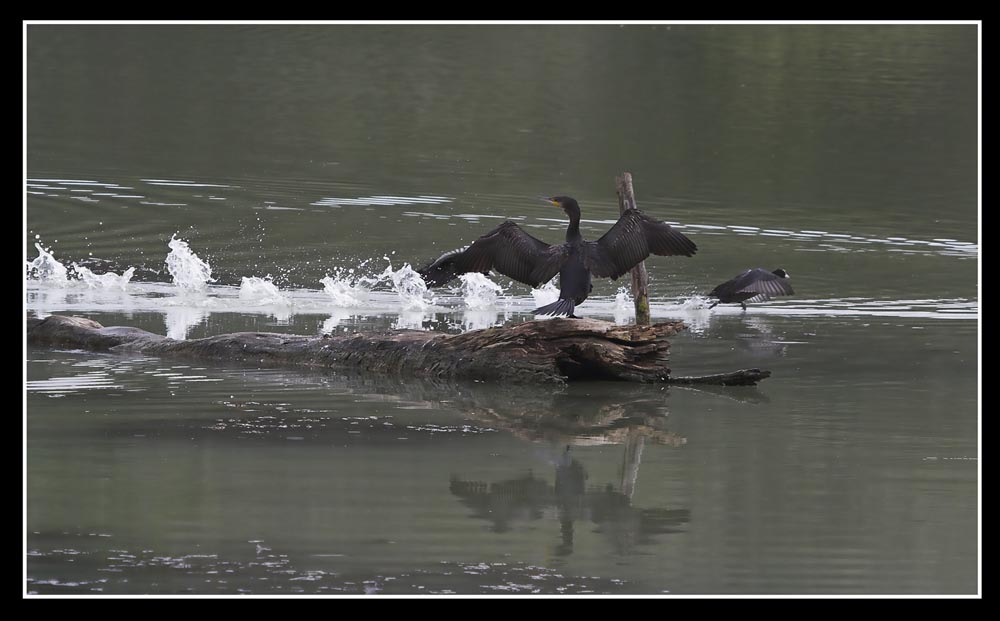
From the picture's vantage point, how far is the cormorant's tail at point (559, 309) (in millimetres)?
10250

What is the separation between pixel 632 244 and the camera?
10516 millimetres

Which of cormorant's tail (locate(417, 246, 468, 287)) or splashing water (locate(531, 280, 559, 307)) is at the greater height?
cormorant's tail (locate(417, 246, 468, 287))

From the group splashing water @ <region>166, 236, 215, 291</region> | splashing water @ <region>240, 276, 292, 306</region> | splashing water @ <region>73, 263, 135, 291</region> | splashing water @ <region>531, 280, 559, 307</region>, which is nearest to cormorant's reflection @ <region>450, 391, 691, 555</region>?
splashing water @ <region>531, 280, 559, 307</region>

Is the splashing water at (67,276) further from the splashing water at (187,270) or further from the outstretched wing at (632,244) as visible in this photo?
the outstretched wing at (632,244)

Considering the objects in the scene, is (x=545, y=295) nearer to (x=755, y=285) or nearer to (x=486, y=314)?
(x=486, y=314)

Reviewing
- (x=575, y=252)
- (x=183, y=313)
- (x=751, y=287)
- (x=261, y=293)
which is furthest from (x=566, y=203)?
(x=261, y=293)

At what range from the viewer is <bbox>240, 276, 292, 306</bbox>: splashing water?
48.1 ft

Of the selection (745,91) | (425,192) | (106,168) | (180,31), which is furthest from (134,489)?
(180,31)

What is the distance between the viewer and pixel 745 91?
32.5 m

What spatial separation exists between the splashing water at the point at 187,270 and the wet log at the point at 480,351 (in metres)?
3.65

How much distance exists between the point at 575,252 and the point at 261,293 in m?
5.11

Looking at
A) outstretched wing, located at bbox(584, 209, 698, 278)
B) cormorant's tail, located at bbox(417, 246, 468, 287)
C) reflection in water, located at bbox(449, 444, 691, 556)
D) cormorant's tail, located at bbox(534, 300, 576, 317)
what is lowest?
reflection in water, located at bbox(449, 444, 691, 556)

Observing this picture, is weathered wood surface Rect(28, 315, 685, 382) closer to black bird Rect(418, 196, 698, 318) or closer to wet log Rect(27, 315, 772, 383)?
wet log Rect(27, 315, 772, 383)

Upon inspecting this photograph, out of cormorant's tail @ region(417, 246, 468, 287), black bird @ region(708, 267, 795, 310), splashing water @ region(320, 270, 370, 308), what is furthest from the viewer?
splashing water @ region(320, 270, 370, 308)
